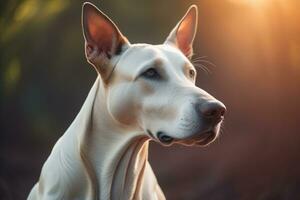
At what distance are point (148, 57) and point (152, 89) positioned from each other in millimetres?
125

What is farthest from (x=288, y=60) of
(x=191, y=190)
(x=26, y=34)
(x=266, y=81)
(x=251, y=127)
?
(x=26, y=34)

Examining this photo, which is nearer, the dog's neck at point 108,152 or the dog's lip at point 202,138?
the dog's lip at point 202,138

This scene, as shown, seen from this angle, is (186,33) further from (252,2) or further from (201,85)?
(252,2)

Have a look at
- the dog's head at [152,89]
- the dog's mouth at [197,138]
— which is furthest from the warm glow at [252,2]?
the dog's mouth at [197,138]

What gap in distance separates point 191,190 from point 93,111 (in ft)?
3.84

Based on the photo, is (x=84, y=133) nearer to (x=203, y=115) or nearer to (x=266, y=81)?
(x=203, y=115)

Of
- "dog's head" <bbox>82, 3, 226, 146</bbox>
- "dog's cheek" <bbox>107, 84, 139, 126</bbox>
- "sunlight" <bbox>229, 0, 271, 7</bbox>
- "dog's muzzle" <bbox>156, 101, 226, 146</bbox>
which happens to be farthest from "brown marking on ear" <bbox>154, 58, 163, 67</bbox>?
"sunlight" <bbox>229, 0, 271, 7</bbox>

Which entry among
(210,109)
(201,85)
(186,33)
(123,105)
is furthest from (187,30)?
(201,85)

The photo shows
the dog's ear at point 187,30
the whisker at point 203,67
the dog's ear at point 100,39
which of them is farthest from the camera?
the whisker at point 203,67

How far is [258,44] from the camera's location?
320 cm

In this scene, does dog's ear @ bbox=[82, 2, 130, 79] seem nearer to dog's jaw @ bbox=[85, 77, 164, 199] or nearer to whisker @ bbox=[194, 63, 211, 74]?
dog's jaw @ bbox=[85, 77, 164, 199]

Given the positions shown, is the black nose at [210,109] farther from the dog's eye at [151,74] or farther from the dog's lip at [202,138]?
the dog's eye at [151,74]

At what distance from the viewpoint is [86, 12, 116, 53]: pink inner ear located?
2157mm

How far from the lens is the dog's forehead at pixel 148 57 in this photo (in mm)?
2088
